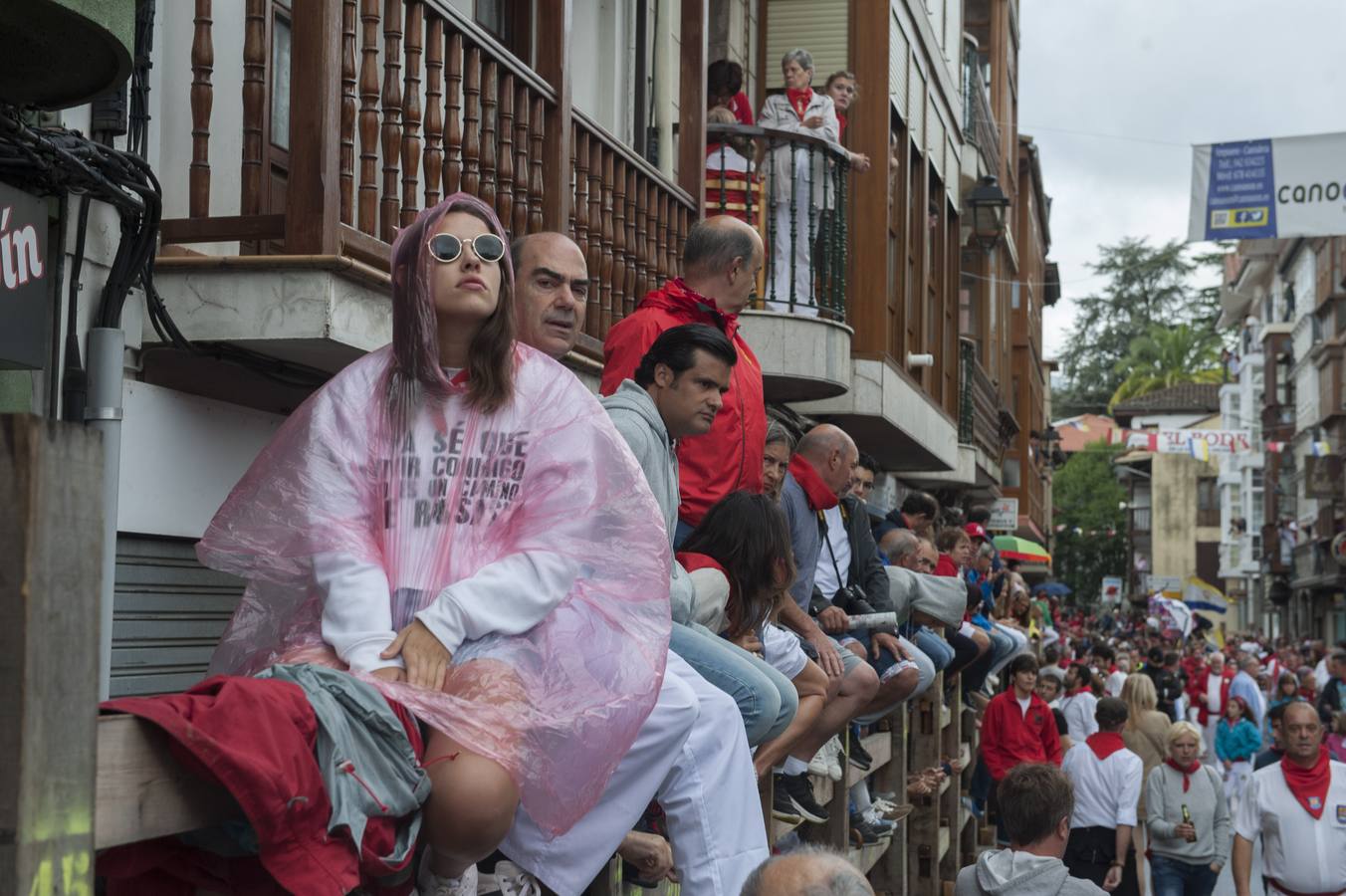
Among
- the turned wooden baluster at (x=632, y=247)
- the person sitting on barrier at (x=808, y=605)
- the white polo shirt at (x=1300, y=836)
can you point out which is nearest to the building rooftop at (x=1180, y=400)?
the white polo shirt at (x=1300, y=836)

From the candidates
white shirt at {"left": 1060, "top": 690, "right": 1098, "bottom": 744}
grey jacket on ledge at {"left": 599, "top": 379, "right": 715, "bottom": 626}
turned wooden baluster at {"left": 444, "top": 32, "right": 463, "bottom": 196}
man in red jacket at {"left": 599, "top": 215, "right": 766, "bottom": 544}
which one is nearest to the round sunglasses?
grey jacket on ledge at {"left": 599, "top": 379, "right": 715, "bottom": 626}

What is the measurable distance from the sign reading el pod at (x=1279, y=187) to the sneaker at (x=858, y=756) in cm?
1108

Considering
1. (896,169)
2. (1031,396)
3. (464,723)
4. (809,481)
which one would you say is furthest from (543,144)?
(1031,396)

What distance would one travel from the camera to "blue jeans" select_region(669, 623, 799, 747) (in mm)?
5117

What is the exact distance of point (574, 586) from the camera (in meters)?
3.65

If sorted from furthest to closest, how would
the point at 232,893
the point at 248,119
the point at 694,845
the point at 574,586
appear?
the point at 248,119 → the point at 694,845 → the point at 574,586 → the point at 232,893

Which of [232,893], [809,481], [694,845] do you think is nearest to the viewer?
[232,893]

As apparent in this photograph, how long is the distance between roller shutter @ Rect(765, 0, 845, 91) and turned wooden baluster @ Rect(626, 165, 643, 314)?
6.49 metres

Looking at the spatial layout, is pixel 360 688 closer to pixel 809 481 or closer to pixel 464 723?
pixel 464 723

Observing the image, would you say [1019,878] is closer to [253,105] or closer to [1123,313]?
[253,105]

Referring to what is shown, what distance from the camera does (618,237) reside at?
31.6 ft

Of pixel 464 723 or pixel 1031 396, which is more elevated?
pixel 1031 396

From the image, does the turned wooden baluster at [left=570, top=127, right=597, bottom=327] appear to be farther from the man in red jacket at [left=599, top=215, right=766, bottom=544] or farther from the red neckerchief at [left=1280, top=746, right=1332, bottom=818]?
the red neckerchief at [left=1280, top=746, right=1332, bottom=818]

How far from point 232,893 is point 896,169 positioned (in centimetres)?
1487
